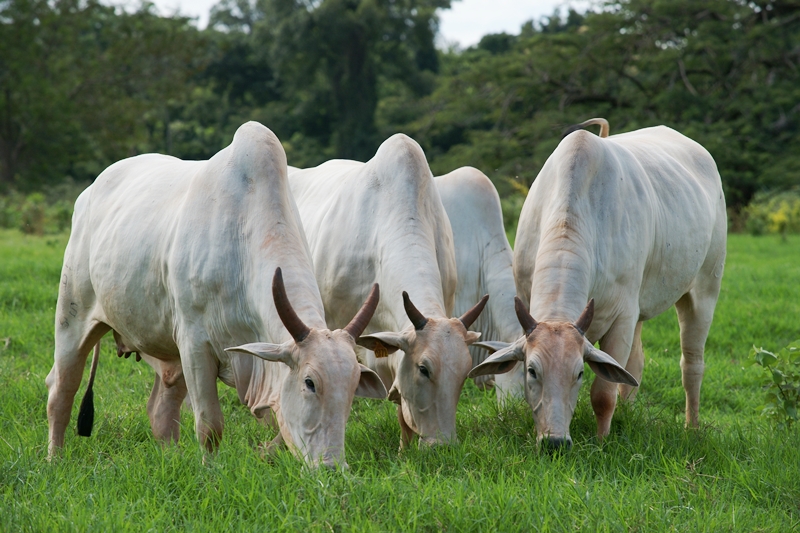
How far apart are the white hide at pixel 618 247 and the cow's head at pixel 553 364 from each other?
0.06ft

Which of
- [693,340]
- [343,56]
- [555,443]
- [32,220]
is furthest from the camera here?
[343,56]

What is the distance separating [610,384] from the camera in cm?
426

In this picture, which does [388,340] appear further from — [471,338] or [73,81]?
[73,81]

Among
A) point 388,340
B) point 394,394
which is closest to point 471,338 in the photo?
point 388,340

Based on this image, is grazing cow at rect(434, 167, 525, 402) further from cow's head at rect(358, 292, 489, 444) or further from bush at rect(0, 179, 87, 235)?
bush at rect(0, 179, 87, 235)

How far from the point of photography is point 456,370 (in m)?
3.92

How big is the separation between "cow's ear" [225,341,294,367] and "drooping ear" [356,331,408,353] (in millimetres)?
584

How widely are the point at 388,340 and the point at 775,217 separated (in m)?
12.2

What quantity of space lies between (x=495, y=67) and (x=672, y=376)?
14501 millimetres

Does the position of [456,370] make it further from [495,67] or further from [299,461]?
[495,67]

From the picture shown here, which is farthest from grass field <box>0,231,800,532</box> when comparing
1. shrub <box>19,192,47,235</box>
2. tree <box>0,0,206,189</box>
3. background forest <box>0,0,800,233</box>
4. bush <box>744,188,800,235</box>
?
tree <box>0,0,206,189</box>

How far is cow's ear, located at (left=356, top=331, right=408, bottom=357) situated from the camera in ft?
13.2

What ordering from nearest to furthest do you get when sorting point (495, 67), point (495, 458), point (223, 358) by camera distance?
point (495, 458) < point (223, 358) < point (495, 67)

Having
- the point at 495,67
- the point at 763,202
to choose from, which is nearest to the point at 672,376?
the point at 763,202
